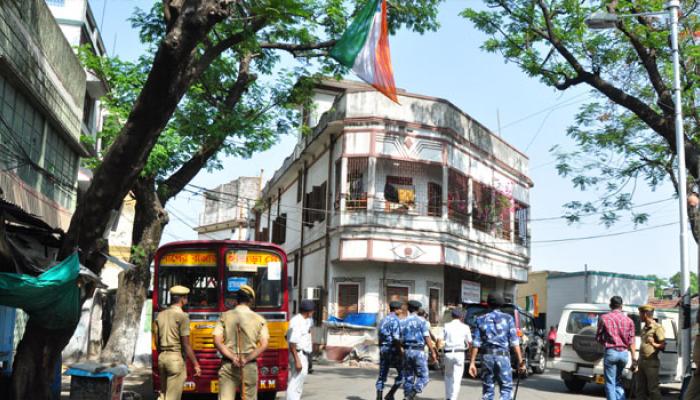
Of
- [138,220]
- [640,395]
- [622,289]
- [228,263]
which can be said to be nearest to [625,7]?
[640,395]

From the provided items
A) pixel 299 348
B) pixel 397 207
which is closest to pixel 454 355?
pixel 299 348

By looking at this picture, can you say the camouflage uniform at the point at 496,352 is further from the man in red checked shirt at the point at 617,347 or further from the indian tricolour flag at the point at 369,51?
the indian tricolour flag at the point at 369,51

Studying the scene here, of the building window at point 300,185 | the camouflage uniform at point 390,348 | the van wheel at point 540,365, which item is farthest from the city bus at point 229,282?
the building window at point 300,185

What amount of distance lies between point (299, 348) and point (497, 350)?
108 inches

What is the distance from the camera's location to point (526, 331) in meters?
20.4

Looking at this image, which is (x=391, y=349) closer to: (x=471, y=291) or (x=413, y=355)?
(x=413, y=355)

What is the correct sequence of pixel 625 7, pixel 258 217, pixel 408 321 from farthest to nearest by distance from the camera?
pixel 258 217
pixel 625 7
pixel 408 321

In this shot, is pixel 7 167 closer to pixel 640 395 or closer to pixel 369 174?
pixel 640 395

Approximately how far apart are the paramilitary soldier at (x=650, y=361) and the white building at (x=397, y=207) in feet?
44.5

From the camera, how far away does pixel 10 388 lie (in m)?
9.31

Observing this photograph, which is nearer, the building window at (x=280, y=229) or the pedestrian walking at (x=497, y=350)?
the pedestrian walking at (x=497, y=350)

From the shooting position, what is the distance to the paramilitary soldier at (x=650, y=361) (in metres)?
11.4

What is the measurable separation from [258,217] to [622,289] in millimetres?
22930

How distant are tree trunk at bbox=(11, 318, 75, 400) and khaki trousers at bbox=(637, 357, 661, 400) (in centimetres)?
899
